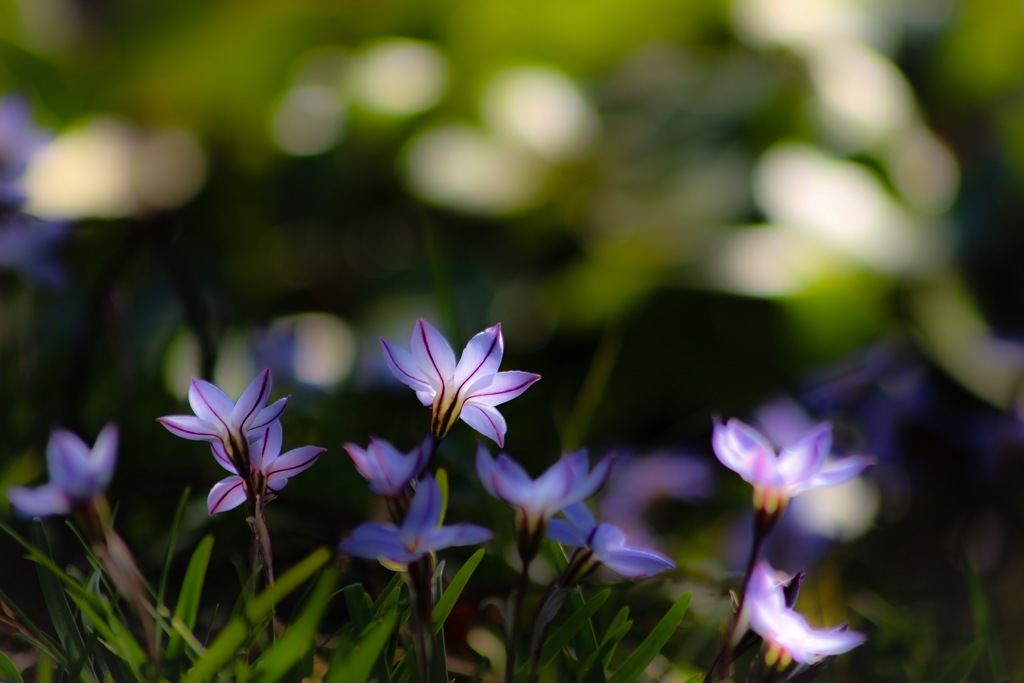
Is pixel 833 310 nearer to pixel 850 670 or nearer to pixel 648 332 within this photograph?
pixel 648 332

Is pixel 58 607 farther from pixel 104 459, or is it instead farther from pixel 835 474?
pixel 835 474

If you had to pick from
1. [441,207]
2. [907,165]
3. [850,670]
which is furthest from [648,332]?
[850,670]

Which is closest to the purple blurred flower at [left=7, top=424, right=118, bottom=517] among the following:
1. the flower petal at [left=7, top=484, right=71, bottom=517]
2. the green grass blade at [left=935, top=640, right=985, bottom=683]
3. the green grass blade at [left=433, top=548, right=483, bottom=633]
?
the flower petal at [left=7, top=484, right=71, bottom=517]

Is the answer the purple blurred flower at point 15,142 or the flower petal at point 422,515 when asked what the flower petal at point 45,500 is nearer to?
the flower petal at point 422,515

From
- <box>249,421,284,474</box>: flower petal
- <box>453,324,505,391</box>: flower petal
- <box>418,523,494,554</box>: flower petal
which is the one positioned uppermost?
<box>453,324,505,391</box>: flower petal

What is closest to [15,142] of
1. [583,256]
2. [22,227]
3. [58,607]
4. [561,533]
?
[22,227]

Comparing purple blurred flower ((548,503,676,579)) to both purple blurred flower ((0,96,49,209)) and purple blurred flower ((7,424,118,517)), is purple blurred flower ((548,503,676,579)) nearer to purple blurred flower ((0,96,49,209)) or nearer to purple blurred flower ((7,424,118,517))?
purple blurred flower ((7,424,118,517))

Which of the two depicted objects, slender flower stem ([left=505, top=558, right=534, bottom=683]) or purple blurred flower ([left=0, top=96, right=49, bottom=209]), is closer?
slender flower stem ([left=505, top=558, right=534, bottom=683])

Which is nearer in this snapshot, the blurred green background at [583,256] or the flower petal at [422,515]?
the flower petal at [422,515]

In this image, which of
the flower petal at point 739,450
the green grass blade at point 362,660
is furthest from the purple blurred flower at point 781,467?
the green grass blade at point 362,660
